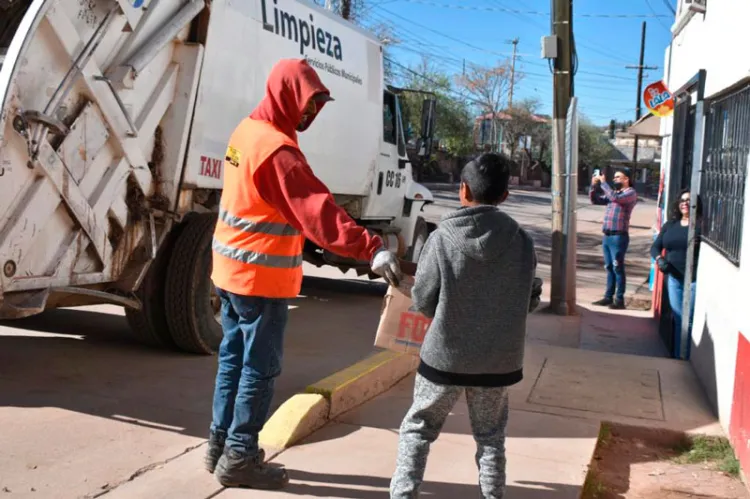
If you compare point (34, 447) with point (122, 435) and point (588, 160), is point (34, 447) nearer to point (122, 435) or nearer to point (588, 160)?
point (122, 435)

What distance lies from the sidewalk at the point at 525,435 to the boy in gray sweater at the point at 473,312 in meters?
0.77

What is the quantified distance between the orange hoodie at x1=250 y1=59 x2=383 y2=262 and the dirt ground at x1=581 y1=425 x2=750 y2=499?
6.05ft

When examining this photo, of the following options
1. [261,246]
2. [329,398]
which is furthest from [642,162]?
[261,246]

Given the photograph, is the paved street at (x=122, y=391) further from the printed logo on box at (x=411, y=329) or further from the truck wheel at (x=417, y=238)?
the truck wheel at (x=417, y=238)

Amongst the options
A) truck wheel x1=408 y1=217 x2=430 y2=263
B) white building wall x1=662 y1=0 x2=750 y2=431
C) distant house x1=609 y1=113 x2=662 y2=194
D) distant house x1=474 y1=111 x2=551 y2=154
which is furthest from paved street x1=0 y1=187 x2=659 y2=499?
distant house x1=474 y1=111 x2=551 y2=154

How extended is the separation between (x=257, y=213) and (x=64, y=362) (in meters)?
3.43

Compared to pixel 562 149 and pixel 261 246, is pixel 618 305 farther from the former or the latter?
pixel 261 246

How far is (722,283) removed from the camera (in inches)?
225

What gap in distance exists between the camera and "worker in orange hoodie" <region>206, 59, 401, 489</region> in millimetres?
3738

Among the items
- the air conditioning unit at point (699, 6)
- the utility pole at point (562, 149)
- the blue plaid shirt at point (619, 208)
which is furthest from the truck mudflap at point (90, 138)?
the blue plaid shirt at point (619, 208)

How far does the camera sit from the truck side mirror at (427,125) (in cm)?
1032

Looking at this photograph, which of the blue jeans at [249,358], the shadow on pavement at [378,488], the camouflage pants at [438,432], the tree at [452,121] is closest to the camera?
the camouflage pants at [438,432]

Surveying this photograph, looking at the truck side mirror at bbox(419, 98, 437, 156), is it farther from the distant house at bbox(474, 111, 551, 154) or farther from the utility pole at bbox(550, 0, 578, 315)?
the distant house at bbox(474, 111, 551, 154)

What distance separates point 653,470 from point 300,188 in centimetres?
272
